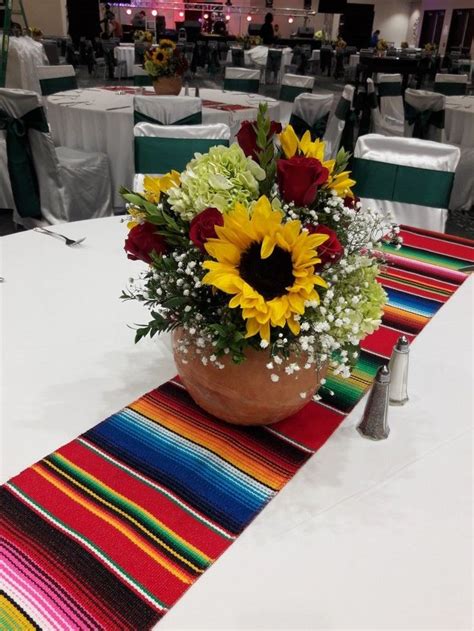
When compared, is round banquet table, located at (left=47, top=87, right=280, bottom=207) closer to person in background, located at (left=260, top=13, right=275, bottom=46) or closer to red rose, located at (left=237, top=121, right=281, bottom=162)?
red rose, located at (left=237, top=121, right=281, bottom=162)

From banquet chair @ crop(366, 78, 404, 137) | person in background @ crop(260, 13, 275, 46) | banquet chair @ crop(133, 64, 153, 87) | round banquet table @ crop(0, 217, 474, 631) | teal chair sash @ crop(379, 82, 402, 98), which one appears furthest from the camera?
person in background @ crop(260, 13, 275, 46)

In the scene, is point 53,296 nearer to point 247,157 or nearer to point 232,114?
point 247,157

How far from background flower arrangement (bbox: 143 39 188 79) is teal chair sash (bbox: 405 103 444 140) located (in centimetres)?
192

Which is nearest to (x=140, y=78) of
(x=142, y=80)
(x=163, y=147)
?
(x=142, y=80)

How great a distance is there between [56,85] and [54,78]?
0.21 feet

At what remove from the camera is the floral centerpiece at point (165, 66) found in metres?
3.97

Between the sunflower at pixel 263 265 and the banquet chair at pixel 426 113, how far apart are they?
4325 mm

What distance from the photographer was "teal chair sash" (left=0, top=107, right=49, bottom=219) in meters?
3.02

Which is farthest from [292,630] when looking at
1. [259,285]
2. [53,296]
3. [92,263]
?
[92,263]

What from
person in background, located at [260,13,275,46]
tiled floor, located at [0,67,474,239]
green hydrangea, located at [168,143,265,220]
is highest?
person in background, located at [260,13,275,46]

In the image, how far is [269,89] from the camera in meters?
11.4

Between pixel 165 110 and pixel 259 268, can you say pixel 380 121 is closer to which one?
pixel 165 110

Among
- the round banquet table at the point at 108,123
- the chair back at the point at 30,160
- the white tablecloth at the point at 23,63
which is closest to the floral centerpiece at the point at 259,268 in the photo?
the chair back at the point at 30,160

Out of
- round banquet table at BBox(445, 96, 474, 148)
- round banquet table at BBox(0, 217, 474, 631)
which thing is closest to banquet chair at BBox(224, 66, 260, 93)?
round banquet table at BBox(445, 96, 474, 148)
